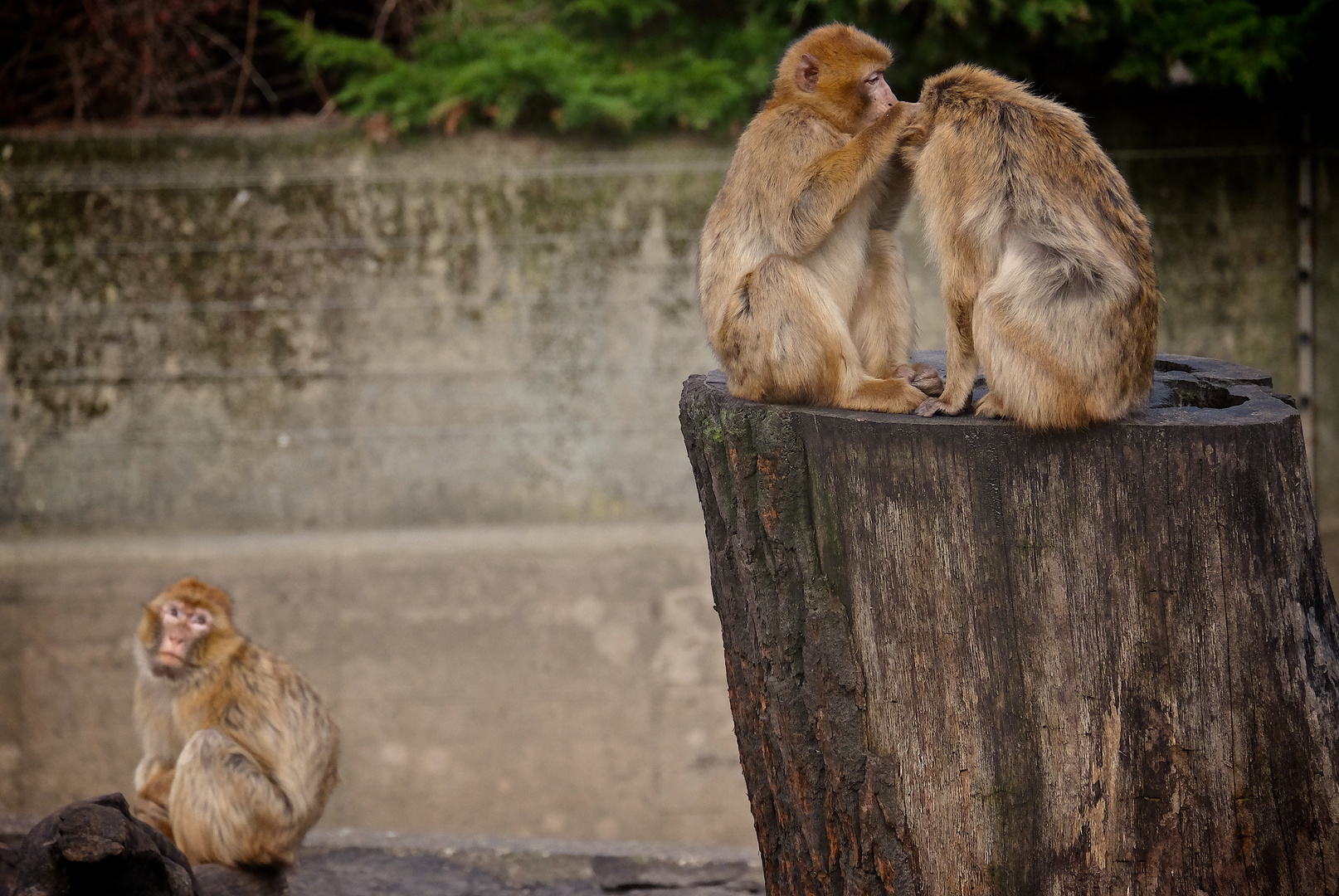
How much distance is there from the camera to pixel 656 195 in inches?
229

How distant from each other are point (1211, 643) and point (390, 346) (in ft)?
13.9

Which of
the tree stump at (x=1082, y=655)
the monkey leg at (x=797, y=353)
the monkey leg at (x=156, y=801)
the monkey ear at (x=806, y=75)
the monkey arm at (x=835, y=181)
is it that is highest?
the monkey ear at (x=806, y=75)

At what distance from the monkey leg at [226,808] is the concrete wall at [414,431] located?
6.00 feet

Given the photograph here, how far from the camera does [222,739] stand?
3861mm

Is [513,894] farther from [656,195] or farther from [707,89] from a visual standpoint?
[707,89]

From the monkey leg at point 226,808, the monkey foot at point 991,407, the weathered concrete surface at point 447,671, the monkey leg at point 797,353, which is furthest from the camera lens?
the weathered concrete surface at point 447,671

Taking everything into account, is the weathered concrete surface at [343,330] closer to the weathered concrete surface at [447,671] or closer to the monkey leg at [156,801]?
the weathered concrete surface at [447,671]

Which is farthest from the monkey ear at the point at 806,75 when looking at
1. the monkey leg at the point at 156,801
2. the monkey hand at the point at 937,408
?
the monkey leg at the point at 156,801

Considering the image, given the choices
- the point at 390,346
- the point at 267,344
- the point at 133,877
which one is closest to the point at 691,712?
the point at 390,346

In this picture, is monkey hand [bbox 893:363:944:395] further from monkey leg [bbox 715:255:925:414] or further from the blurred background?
the blurred background

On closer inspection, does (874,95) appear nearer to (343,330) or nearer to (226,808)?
(226,808)

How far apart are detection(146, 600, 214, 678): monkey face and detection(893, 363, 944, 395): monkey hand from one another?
2.40m

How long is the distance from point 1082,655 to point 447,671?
3.85 metres

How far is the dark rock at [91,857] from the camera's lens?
2.94 m
